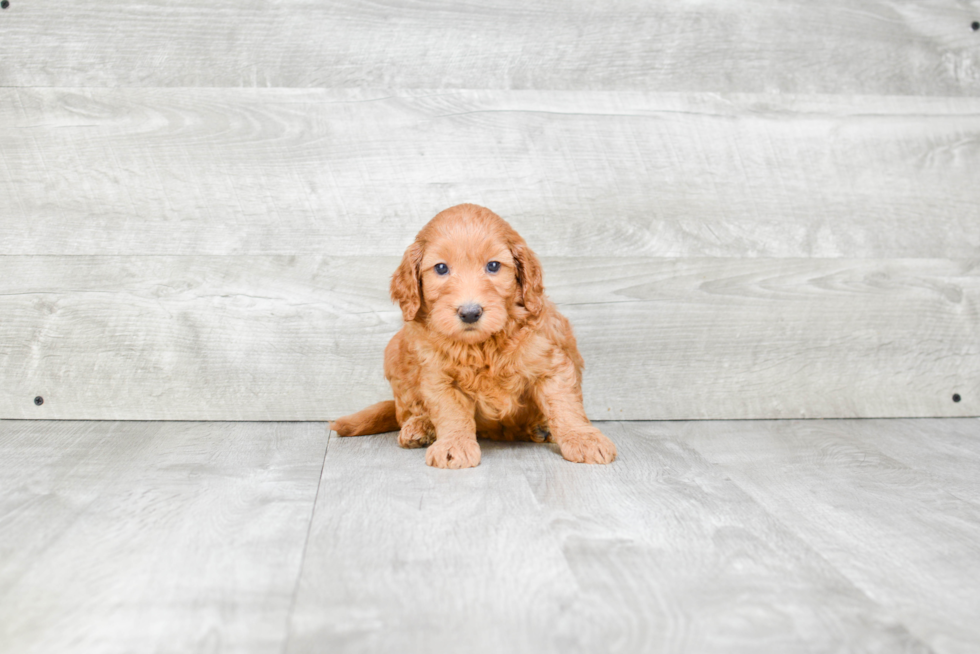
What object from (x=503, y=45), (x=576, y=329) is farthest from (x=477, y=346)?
(x=503, y=45)

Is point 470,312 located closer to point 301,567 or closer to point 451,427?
point 451,427

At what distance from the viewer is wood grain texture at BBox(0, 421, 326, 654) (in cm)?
119

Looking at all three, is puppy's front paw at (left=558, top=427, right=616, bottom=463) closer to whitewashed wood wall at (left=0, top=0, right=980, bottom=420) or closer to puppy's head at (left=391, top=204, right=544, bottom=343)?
puppy's head at (left=391, top=204, right=544, bottom=343)

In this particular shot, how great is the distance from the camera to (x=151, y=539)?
1549 millimetres

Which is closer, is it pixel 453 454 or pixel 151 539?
pixel 151 539

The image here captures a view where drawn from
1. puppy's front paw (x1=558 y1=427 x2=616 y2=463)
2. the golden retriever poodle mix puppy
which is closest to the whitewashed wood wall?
the golden retriever poodle mix puppy

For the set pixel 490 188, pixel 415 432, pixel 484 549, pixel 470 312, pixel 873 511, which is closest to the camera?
pixel 484 549

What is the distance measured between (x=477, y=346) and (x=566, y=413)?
0.30m

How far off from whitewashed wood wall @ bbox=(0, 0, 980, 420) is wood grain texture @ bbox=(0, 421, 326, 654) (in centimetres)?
44

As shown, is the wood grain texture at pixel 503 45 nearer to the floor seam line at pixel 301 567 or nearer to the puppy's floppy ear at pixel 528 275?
the puppy's floppy ear at pixel 528 275

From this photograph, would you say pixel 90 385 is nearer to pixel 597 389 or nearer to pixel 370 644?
pixel 597 389

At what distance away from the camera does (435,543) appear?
153cm

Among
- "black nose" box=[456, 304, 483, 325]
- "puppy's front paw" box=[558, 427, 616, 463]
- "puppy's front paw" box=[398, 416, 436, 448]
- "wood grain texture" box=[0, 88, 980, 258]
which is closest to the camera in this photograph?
"black nose" box=[456, 304, 483, 325]

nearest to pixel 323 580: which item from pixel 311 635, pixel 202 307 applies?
→ pixel 311 635
